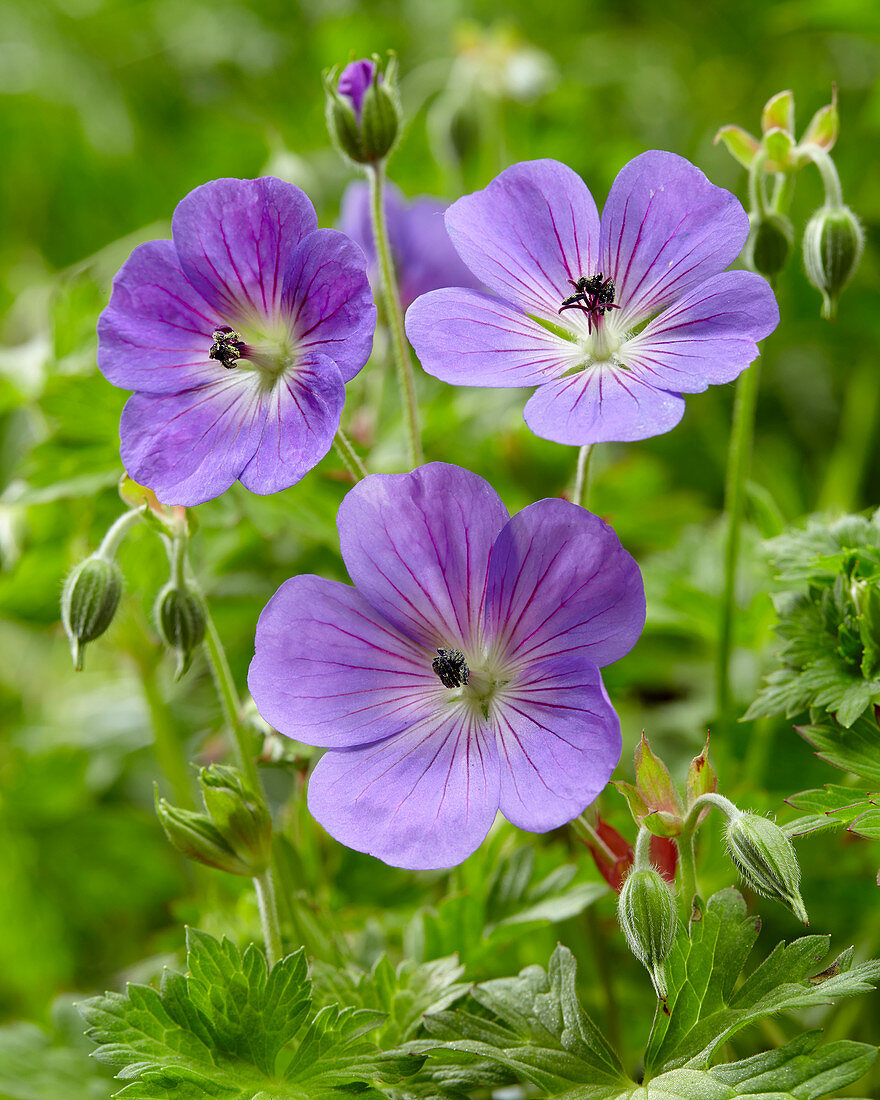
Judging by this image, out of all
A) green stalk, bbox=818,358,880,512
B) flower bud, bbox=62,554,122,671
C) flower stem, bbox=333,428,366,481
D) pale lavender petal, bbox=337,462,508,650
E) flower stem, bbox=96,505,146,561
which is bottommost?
pale lavender petal, bbox=337,462,508,650

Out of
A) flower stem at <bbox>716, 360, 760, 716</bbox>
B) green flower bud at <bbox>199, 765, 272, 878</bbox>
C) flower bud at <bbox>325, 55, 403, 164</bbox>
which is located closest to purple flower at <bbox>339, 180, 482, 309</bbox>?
flower bud at <bbox>325, 55, 403, 164</bbox>

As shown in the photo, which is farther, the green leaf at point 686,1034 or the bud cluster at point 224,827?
the bud cluster at point 224,827

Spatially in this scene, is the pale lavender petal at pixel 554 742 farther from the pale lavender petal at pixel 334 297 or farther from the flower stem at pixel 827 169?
the flower stem at pixel 827 169

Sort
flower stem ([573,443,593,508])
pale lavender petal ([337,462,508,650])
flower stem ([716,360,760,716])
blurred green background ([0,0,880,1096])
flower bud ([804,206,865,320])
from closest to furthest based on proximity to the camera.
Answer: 1. pale lavender petal ([337,462,508,650])
2. flower stem ([573,443,593,508])
3. flower bud ([804,206,865,320])
4. flower stem ([716,360,760,716])
5. blurred green background ([0,0,880,1096])

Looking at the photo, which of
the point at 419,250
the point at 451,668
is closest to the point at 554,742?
the point at 451,668

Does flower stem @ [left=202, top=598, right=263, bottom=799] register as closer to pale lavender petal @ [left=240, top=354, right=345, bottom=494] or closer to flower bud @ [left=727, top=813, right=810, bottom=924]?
pale lavender petal @ [left=240, top=354, right=345, bottom=494]

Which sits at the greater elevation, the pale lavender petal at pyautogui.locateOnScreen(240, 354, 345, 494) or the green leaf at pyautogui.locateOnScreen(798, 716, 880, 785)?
the pale lavender petal at pyautogui.locateOnScreen(240, 354, 345, 494)

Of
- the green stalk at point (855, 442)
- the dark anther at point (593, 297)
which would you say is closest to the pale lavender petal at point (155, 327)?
the dark anther at point (593, 297)
